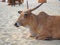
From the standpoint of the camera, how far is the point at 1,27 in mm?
3236

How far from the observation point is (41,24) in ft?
8.21

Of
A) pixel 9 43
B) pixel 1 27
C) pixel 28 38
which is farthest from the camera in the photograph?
pixel 1 27

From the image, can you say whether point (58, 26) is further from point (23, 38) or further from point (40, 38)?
point (23, 38)

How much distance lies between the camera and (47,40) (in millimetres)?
2447

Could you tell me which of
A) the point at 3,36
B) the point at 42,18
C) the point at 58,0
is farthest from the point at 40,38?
the point at 58,0

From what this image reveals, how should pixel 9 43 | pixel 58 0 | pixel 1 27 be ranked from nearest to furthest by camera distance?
1. pixel 9 43
2. pixel 1 27
3. pixel 58 0

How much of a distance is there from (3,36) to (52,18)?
27.3 inches

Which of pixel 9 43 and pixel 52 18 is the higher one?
pixel 52 18

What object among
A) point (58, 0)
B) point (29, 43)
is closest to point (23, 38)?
Result: point (29, 43)

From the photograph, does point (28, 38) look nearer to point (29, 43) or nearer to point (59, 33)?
point (29, 43)

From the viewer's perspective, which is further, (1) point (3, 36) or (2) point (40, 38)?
(1) point (3, 36)

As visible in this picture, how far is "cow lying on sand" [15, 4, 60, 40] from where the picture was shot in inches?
96.7

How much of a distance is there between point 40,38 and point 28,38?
19 centimetres

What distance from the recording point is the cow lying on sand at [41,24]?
2.46m
